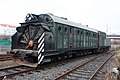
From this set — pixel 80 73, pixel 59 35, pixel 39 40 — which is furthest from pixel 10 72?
pixel 59 35

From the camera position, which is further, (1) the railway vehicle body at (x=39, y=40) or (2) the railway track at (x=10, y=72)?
(1) the railway vehicle body at (x=39, y=40)

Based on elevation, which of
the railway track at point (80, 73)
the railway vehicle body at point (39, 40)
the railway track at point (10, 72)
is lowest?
the railway track at point (80, 73)

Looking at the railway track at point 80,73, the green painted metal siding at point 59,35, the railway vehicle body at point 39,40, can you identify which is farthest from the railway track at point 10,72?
the green painted metal siding at point 59,35

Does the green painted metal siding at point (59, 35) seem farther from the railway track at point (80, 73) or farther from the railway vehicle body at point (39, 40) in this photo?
the railway track at point (80, 73)

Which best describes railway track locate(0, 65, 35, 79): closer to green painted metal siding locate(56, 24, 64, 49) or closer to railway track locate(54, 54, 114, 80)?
railway track locate(54, 54, 114, 80)

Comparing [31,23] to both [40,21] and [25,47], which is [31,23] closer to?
[40,21]

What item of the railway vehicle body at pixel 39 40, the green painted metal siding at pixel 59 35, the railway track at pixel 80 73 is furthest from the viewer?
the green painted metal siding at pixel 59 35

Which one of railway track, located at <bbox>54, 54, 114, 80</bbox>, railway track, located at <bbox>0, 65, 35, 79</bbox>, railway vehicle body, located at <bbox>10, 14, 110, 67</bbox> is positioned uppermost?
railway vehicle body, located at <bbox>10, 14, 110, 67</bbox>

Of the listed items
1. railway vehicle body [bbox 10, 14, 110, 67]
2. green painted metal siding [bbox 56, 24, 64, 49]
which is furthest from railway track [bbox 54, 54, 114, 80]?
green painted metal siding [bbox 56, 24, 64, 49]

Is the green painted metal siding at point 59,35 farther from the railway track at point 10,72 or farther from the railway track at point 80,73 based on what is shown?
the railway track at point 10,72

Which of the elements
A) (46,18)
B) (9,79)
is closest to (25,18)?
(46,18)

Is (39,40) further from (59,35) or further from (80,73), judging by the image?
(80,73)

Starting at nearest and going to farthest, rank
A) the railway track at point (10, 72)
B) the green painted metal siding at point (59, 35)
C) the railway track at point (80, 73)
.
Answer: the railway track at point (10, 72), the railway track at point (80, 73), the green painted metal siding at point (59, 35)

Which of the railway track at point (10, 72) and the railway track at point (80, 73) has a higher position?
the railway track at point (10, 72)
